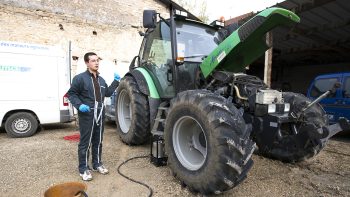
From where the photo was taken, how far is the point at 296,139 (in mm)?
3795

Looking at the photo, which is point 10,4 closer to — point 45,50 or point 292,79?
point 45,50

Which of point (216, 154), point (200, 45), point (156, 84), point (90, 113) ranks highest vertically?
point (200, 45)

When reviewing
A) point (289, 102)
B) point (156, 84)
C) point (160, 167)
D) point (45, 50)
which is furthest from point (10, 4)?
point (289, 102)

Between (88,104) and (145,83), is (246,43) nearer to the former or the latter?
(145,83)

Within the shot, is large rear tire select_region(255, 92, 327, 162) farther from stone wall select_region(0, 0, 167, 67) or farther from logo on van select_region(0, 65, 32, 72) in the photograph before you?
stone wall select_region(0, 0, 167, 67)

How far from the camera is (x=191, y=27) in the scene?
15.9 feet

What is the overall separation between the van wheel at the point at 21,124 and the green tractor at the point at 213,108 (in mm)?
2899

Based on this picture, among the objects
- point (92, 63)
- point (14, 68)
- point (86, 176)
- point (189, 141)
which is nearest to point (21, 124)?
point (14, 68)

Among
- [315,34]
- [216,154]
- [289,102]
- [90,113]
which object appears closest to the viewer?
[216,154]

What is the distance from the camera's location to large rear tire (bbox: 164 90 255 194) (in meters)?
2.88

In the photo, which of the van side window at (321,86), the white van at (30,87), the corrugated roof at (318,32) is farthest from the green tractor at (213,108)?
the corrugated roof at (318,32)

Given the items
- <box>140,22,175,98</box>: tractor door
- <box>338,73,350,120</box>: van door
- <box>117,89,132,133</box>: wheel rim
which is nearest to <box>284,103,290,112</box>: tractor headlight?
<box>140,22,175,98</box>: tractor door

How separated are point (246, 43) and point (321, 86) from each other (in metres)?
5.39

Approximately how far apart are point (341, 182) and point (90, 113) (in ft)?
11.6
